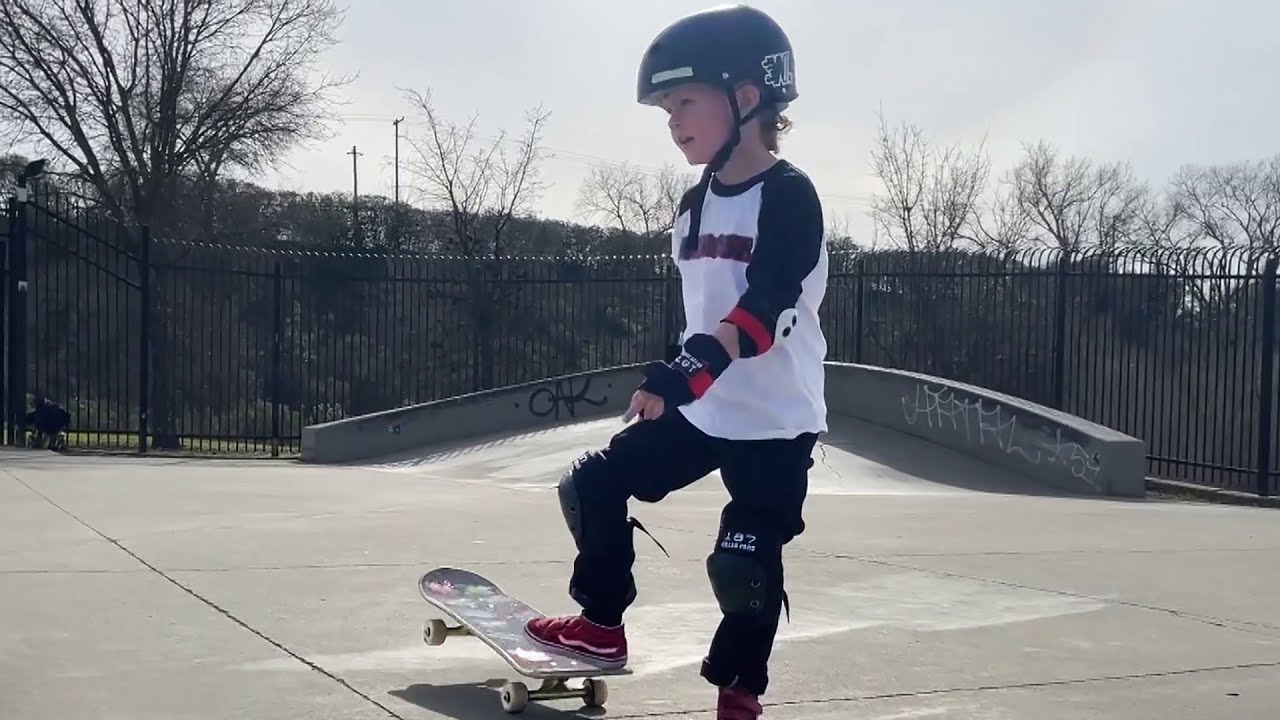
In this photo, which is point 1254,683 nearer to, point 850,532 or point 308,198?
point 850,532

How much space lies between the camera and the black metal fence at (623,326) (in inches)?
493

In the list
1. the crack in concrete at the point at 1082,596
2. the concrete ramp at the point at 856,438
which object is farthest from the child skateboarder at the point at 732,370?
the concrete ramp at the point at 856,438

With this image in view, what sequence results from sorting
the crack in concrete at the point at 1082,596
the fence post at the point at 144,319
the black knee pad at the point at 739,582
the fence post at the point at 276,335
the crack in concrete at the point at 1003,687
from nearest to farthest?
the black knee pad at the point at 739,582
the crack in concrete at the point at 1003,687
the crack in concrete at the point at 1082,596
the fence post at the point at 144,319
the fence post at the point at 276,335

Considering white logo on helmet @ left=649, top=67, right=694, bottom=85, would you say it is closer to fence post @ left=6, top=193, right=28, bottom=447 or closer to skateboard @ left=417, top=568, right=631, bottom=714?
skateboard @ left=417, top=568, right=631, bottom=714

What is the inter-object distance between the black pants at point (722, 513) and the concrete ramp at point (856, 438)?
712cm

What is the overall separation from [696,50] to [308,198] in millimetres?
25123

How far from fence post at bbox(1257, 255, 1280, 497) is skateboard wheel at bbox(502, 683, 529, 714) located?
10036 mm

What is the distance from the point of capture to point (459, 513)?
7957 millimetres

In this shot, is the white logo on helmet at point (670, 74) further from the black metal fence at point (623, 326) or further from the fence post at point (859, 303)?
the fence post at point (859, 303)

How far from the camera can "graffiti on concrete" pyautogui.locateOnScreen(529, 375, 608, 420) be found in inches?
559

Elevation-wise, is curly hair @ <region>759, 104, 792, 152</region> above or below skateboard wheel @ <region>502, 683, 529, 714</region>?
above

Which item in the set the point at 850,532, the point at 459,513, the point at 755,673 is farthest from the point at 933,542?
the point at 755,673

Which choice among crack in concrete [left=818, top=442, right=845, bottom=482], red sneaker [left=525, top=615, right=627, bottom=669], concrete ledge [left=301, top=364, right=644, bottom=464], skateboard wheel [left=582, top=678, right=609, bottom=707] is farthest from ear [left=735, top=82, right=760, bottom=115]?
concrete ledge [left=301, top=364, right=644, bottom=464]

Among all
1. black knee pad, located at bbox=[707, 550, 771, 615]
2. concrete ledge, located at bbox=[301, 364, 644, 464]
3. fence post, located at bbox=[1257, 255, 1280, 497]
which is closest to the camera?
black knee pad, located at bbox=[707, 550, 771, 615]
